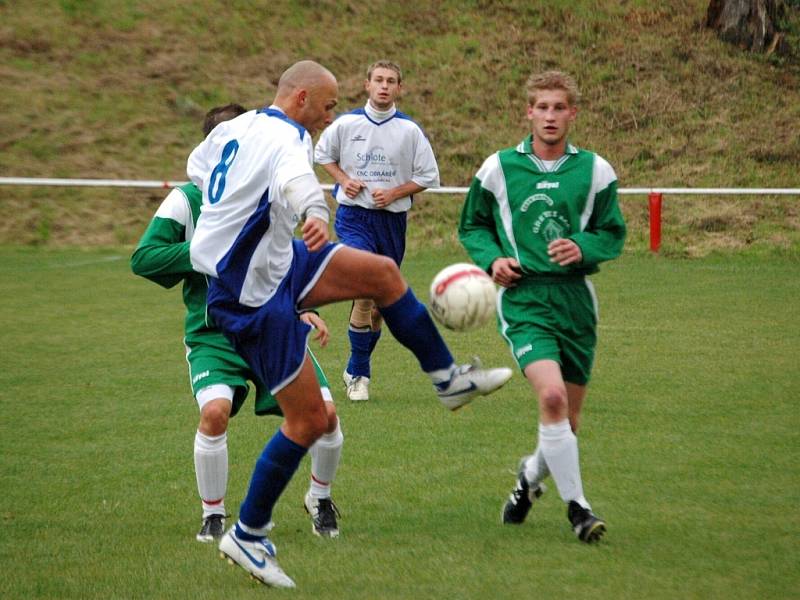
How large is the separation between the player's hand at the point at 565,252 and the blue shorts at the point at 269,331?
3.89ft

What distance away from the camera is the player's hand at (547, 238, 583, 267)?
537cm

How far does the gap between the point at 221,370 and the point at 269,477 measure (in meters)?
0.94

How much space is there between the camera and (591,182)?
560 cm

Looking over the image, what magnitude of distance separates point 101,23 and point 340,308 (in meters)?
13.1

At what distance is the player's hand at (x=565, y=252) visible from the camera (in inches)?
211

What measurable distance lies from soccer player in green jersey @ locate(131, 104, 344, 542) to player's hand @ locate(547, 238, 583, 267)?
1069mm

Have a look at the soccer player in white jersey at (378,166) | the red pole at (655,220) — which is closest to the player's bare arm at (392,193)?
the soccer player in white jersey at (378,166)

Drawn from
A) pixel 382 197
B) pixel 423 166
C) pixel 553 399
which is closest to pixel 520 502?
pixel 553 399

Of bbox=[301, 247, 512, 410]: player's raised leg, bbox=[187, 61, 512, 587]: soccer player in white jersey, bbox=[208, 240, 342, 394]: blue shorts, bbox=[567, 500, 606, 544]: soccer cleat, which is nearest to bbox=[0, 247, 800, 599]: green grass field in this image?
bbox=[567, 500, 606, 544]: soccer cleat

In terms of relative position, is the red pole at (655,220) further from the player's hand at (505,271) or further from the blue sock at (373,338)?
the player's hand at (505,271)

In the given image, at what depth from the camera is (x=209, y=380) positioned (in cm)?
559

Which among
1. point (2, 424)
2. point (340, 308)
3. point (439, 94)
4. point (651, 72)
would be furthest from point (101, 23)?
point (2, 424)

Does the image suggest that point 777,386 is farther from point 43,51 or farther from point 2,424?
point 43,51

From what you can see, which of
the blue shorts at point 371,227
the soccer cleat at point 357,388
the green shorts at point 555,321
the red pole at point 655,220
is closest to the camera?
the green shorts at point 555,321
